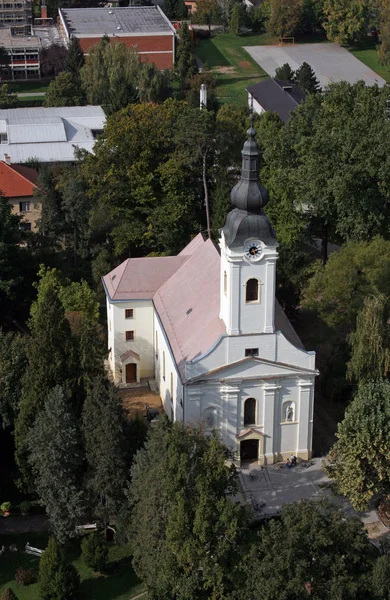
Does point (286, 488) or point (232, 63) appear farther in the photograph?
point (232, 63)

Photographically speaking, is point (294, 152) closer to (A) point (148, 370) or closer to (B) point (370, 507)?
(A) point (148, 370)

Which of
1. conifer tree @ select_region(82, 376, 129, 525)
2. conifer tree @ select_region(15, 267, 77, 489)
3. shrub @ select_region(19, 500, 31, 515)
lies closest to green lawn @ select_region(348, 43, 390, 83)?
conifer tree @ select_region(15, 267, 77, 489)

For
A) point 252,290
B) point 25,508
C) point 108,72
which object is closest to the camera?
point 252,290

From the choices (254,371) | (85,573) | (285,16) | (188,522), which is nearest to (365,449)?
(254,371)

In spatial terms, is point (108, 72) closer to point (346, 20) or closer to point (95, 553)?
point (346, 20)

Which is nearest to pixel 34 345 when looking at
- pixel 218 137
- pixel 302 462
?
pixel 302 462

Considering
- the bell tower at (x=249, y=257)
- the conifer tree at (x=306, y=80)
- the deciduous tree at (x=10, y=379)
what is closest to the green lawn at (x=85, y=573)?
the deciduous tree at (x=10, y=379)

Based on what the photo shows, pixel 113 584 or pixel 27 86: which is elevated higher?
pixel 27 86
